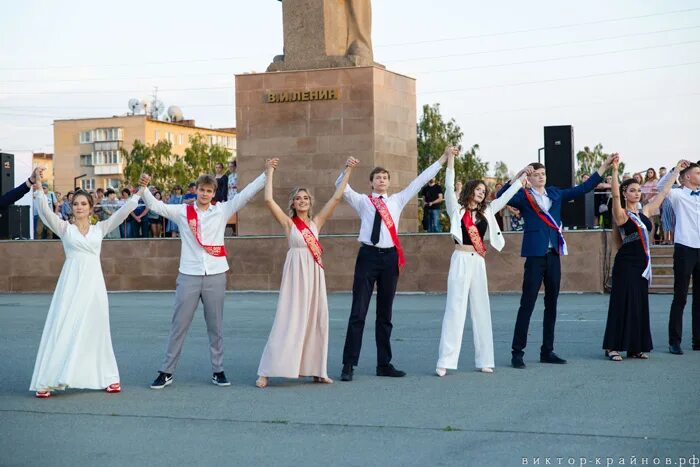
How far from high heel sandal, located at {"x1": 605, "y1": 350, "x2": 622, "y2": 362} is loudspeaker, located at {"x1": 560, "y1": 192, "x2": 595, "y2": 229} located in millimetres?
9833

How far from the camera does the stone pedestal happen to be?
73.8 feet

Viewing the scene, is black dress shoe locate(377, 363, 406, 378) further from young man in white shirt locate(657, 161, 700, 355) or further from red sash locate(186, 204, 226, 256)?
young man in white shirt locate(657, 161, 700, 355)

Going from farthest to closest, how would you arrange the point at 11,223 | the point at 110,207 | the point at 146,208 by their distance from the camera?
the point at 110,207, the point at 11,223, the point at 146,208

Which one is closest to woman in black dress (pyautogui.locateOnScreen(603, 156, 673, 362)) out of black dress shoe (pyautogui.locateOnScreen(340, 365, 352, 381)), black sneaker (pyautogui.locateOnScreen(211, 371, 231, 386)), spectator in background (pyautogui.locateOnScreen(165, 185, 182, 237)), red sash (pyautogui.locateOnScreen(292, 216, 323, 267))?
black dress shoe (pyautogui.locateOnScreen(340, 365, 352, 381))

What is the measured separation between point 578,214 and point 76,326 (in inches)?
537

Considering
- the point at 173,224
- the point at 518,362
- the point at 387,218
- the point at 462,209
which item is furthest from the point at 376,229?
the point at 173,224

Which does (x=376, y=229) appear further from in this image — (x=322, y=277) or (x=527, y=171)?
(x=527, y=171)

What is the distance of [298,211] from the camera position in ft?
35.4

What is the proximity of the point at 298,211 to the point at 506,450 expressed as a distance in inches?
159

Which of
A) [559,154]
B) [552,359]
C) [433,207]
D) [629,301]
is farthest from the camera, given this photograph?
[433,207]

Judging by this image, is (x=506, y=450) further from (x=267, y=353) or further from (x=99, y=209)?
(x=99, y=209)

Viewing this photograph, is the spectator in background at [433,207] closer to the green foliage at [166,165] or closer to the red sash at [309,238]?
the red sash at [309,238]

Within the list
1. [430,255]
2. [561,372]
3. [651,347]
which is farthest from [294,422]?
[430,255]

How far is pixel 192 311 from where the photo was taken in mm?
10586
